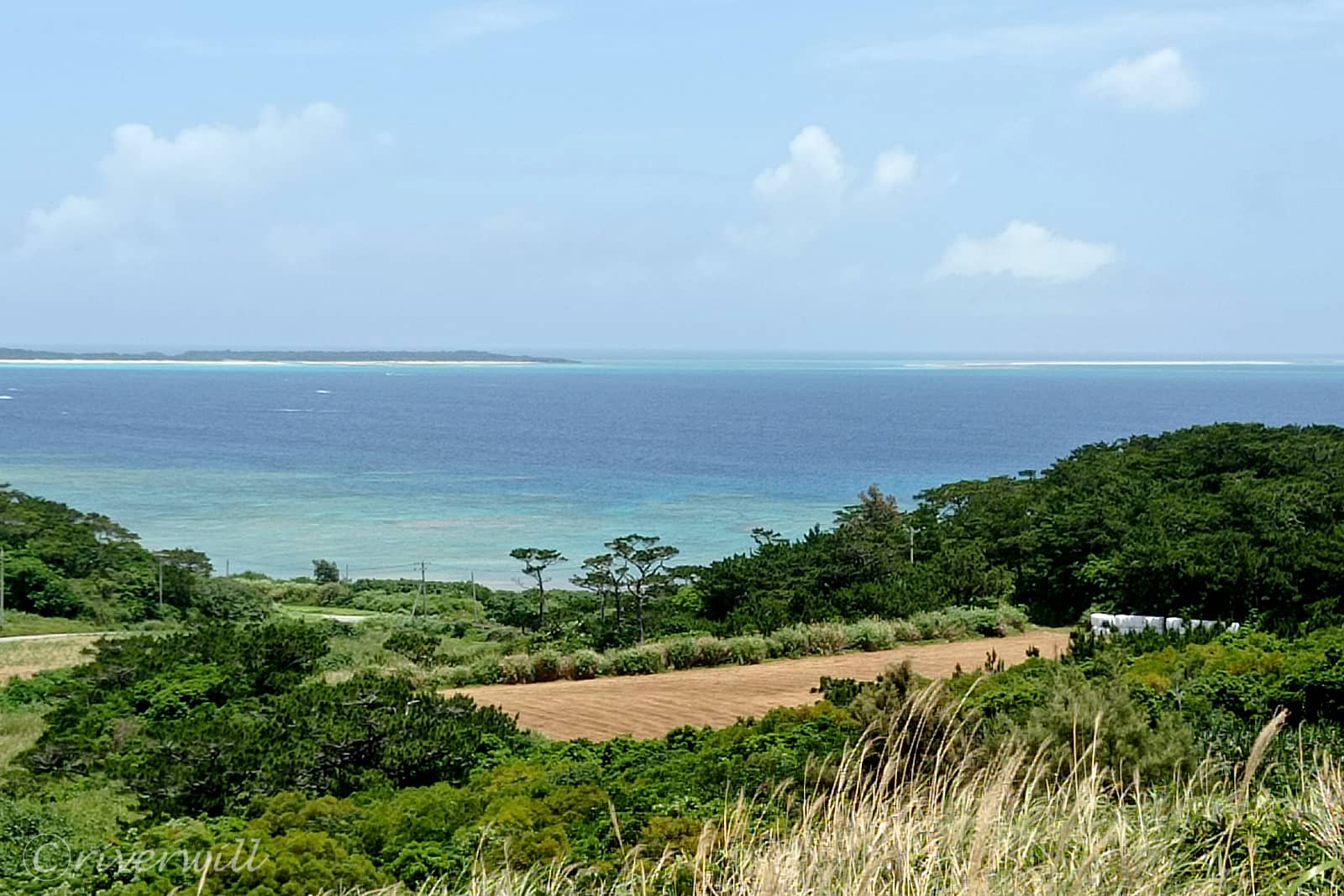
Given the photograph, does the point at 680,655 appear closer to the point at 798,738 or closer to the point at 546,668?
the point at 546,668

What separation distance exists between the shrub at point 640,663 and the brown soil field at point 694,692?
35 centimetres

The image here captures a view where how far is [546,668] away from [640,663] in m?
1.23

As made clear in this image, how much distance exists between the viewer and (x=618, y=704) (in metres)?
14.2

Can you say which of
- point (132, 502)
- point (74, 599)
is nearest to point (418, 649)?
point (74, 599)

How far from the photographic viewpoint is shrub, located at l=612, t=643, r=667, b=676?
55.8 feet

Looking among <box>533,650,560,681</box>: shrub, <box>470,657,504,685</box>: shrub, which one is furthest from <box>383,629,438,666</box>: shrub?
<box>533,650,560,681</box>: shrub

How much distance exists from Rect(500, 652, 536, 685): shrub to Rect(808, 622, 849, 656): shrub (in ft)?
12.8

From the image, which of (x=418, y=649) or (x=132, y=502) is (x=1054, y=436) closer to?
(x=132, y=502)

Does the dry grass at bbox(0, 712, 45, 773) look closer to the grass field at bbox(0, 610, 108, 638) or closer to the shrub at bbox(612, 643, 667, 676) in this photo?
the shrub at bbox(612, 643, 667, 676)

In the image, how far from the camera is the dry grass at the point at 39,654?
20844 millimetres

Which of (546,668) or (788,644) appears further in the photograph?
(788,644)

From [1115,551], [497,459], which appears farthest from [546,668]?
[497,459]

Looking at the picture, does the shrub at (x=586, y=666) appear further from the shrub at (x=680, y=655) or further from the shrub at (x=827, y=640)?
the shrub at (x=827, y=640)

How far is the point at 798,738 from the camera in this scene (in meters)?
9.95
